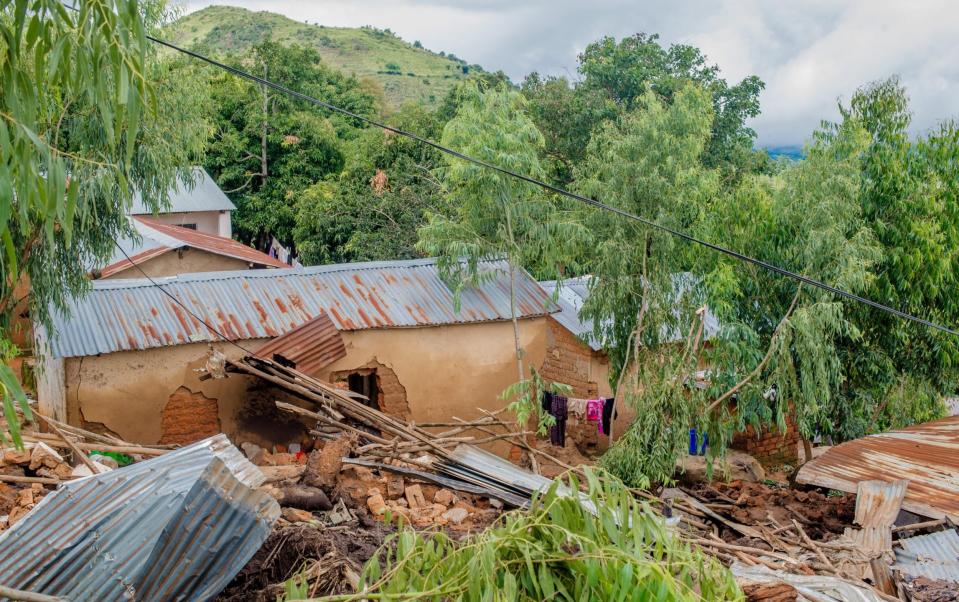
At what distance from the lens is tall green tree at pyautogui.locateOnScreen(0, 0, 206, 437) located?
329 cm

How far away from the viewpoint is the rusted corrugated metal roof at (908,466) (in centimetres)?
803

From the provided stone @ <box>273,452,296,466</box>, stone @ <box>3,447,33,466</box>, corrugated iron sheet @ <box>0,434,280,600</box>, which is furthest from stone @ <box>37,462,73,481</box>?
stone @ <box>273,452,296,466</box>

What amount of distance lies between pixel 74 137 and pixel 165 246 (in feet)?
32.4

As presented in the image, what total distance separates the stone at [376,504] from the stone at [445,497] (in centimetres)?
50

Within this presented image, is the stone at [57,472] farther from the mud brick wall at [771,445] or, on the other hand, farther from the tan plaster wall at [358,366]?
the mud brick wall at [771,445]

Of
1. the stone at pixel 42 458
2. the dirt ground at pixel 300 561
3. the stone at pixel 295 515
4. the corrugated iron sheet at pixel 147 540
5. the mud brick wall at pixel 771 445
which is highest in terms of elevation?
the corrugated iron sheet at pixel 147 540

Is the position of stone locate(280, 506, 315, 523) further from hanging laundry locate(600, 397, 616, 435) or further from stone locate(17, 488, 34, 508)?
hanging laundry locate(600, 397, 616, 435)

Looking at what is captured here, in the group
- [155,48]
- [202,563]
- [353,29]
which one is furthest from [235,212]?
[353,29]

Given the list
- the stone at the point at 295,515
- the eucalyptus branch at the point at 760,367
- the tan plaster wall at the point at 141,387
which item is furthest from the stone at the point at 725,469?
the tan plaster wall at the point at 141,387

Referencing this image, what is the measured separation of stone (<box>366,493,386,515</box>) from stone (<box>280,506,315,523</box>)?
767mm

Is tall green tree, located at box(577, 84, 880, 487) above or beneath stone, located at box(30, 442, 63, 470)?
above

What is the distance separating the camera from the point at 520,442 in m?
10.8

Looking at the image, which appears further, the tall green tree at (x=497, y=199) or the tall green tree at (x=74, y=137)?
the tall green tree at (x=497, y=199)

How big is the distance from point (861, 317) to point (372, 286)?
7297mm
